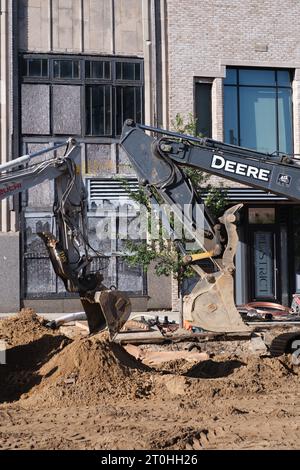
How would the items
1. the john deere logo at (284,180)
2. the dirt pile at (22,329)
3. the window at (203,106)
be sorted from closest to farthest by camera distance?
the john deere logo at (284,180), the dirt pile at (22,329), the window at (203,106)

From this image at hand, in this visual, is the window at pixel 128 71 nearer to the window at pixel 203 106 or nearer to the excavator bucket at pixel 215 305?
the window at pixel 203 106

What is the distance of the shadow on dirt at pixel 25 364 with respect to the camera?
10.9m

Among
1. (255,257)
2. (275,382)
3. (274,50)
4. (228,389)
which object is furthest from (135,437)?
(274,50)

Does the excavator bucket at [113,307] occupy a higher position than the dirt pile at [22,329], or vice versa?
the excavator bucket at [113,307]

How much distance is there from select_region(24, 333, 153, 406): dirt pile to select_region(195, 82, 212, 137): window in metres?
13.1

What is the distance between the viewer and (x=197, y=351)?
14.5 m

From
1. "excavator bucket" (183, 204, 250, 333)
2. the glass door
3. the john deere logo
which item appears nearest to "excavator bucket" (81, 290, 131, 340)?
"excavator bucket" (183, 204, 250, 333)

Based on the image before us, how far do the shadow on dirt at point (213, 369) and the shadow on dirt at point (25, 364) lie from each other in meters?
2.29

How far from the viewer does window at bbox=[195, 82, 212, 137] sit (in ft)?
76.7

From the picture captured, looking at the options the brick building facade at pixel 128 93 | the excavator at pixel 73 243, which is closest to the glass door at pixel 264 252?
the brick building facade at pixel 128 93

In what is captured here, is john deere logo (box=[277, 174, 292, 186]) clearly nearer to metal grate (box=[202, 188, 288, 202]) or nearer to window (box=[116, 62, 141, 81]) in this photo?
metal grate (box=[202, 188, 288, 202])

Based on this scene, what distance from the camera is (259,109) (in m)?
23.8

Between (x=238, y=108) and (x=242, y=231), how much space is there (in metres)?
4.01

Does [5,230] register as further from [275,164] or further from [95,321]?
[275,164]
